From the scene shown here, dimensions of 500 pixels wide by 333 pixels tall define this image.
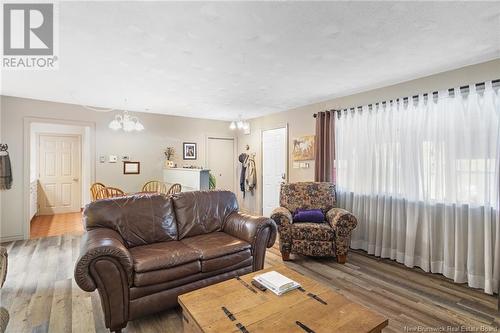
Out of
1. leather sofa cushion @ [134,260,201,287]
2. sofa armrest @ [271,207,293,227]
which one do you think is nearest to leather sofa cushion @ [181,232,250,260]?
leather sofa cushion @ [134,260,201,287]

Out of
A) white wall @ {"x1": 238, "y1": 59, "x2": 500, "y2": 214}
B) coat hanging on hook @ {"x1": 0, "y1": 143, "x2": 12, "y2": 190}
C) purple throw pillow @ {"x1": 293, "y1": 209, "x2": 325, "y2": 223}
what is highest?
white wall @ {"x1": 238, "y1": 59, "x2": 500, "y2": 214}

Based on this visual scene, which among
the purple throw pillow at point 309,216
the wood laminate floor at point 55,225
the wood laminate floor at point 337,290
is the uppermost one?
the purple throw pillow at point 309,216

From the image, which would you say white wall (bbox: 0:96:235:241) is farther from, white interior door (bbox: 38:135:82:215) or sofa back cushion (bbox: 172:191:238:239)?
sofa back cushion (bbox: 172:191:238:239)

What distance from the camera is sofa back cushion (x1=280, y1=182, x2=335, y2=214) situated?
12.5 ft

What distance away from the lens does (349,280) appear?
9.16 ft

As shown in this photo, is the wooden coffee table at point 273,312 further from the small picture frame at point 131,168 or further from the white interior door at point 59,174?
the white interior door at point 59,174

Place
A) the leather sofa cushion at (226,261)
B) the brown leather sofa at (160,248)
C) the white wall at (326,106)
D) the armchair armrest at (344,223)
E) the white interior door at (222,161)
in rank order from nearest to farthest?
1. the brown leather sofa at (160,248)
2. the leather sofa cushion at (226,261)
3. the white wall at (326,106)
4. the armchair armrest at (344,223)
5. the white interior door at (222,161)

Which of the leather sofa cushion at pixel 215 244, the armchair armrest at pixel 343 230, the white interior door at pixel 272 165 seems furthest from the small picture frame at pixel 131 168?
the armchair armrest at pixel 343 230

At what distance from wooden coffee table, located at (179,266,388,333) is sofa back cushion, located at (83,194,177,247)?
1192mm

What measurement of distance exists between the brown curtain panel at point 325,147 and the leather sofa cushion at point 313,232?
1067 mm

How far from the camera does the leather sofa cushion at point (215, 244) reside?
7.68 feet

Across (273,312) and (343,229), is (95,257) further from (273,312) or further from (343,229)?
(343,229)

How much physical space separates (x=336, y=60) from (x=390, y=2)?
0.98 m

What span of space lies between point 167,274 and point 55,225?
14.8ft
